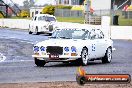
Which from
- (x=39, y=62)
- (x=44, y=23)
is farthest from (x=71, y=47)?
(x=44, y=23)

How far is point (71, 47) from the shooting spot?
17.4 meters

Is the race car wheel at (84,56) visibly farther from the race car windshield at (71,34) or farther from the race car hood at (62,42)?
the race car windshield at (71,34)

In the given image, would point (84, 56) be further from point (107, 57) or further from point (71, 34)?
point (107, 57)

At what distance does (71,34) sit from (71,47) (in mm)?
1254

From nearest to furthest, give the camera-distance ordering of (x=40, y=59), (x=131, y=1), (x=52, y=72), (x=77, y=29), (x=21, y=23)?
1. (x=52, y=72)
2. (x=40, y=59)
3. (x=77, y=29)
4. (x=21, y=23)
5. (x=131, y=1)

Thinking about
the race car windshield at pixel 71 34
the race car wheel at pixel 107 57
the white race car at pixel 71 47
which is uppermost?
the race car windshield at pixel 71 34

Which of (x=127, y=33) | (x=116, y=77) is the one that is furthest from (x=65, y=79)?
(x=127, y=33)

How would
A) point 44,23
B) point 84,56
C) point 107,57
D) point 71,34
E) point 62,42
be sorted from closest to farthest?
1. point 62,42
2. point 84,56
3. point 71,34
4. point 107,57
5. point 44,23

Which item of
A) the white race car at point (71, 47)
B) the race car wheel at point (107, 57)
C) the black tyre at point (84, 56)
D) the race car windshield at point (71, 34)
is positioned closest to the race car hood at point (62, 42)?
the white race car at point (71, 47)

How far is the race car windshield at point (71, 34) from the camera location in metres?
18.5

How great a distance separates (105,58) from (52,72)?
4.51 metres

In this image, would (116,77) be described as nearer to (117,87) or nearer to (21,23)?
(117,87)

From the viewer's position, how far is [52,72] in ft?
50.6

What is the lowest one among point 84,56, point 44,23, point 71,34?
point 84,56
